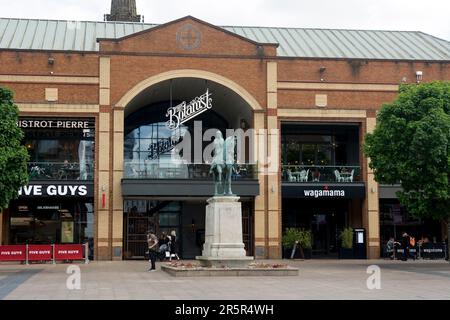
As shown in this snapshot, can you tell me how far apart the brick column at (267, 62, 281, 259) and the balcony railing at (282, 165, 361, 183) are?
3.90ft

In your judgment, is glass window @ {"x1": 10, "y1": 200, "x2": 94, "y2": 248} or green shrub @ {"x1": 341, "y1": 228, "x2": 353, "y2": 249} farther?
glass window @ {"x1": 10, "y1": 200, "x2": 94, "y2": 248}

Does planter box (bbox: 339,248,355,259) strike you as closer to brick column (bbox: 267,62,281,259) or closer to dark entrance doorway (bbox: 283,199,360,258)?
dark entrance doorway (bbox: 283,199,360,258)

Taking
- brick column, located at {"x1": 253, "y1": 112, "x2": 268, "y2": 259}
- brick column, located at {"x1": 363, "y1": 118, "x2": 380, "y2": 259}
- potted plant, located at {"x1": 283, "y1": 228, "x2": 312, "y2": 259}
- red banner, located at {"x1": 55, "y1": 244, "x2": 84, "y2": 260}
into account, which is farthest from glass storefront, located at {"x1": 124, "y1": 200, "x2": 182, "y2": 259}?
brick column, located at {"x1": 363, "y1": 118, "x2": 380, "y2": 259}

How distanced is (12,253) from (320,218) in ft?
58.9

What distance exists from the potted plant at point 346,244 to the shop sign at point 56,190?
13.4 meters

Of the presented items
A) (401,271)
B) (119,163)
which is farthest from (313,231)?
(401,271)

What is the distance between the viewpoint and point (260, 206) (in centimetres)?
3709

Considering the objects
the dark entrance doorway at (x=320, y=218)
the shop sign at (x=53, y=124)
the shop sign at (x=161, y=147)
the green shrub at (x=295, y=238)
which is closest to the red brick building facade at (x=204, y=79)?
the green shrub at (x=295, y=238)

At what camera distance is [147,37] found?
37.2 metres

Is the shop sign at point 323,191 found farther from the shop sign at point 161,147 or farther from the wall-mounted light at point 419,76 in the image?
the shop sign at point 161,147

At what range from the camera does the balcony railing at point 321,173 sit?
126 ft

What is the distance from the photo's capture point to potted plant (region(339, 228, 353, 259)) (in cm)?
3772

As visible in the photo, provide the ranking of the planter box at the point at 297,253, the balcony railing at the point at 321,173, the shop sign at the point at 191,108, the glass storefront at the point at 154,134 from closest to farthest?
the shop sign at the point at 191,108
the planter box at the point at 297,253
the balcony railing at the point at 321,173
the glass storefront at the point at 154,134

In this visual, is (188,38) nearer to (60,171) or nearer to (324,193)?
(60,171)
